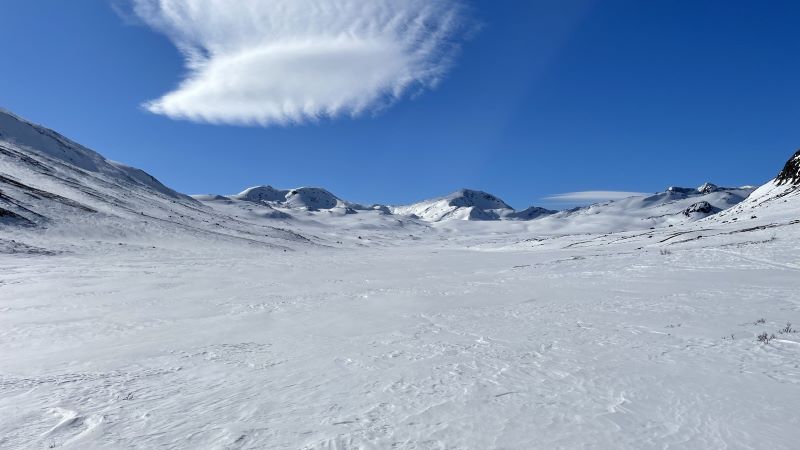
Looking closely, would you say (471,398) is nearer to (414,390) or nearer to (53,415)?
(414,390)

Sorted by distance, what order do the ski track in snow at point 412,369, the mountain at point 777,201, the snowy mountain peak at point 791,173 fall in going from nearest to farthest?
the ski track in snow at point 412,369 → the mountain at point 777,201 → the snowy mountain peak at point 791,173

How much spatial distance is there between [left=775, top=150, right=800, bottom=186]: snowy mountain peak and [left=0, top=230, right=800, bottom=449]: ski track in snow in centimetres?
8549

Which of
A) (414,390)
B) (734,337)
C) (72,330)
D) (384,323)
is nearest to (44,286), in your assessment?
(72,330)

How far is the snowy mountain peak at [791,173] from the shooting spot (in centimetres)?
8616

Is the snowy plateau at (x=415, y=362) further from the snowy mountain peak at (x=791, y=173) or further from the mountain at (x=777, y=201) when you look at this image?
the snowy mountain peak at (x=791, y=173)

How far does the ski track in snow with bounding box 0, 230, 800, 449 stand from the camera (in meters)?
7.21

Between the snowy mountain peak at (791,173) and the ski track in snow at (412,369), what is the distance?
85.5 meters

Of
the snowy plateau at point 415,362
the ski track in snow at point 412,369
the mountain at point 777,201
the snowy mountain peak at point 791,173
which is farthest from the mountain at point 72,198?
the snowy mountain peak at point 791,173

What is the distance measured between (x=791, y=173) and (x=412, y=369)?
359ft

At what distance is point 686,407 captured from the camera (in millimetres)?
8000

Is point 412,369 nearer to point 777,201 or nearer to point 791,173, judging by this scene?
point 777,201

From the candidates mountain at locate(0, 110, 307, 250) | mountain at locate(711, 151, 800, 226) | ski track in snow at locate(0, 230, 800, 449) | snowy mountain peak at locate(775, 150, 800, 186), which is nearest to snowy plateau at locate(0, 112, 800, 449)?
ski track in snow at locate(0, 230, 800, 449)

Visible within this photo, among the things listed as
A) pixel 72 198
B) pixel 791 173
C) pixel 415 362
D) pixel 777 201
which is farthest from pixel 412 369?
pixel 791 173

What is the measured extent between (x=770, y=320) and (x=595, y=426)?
388 inches
